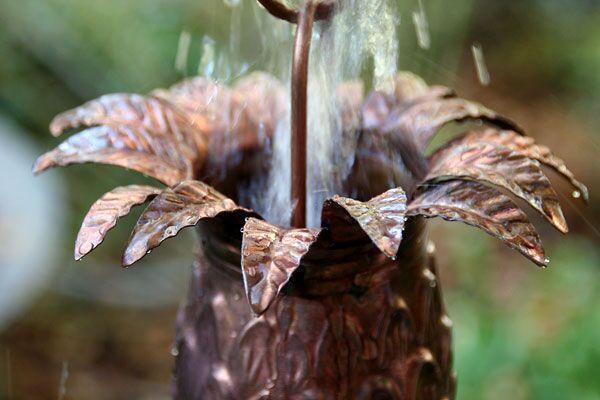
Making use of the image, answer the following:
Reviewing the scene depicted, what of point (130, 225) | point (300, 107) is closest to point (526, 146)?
point (300, 107)

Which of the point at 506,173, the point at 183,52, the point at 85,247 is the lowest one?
the point at 85,247

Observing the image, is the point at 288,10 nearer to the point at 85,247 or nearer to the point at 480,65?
the point at 85,247

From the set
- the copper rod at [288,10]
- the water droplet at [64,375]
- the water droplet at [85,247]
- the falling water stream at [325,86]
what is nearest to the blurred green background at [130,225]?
the water droplet at [64,375]

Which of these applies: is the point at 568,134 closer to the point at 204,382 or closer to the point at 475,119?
the point at 475,119

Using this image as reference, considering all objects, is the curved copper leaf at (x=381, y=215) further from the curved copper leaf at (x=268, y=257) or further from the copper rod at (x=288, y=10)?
the copper rod at (x=288, y=10)

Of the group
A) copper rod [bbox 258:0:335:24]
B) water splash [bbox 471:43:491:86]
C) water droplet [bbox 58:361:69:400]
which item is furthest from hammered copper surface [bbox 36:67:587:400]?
water droplet [bbox 58:361:69:400]

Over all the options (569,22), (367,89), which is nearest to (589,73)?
(569,22)
